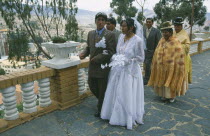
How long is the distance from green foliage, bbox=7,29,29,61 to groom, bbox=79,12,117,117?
5217 millimetres

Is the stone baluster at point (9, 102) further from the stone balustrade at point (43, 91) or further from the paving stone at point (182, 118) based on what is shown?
the paving stone at point (182, 118)

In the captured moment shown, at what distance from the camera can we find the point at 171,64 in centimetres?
423

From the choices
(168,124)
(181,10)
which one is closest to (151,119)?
(168,124)

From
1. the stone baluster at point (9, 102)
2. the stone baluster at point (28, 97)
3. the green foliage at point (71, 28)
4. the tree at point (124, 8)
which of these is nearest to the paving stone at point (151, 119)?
the stone baluster at point (28, 97)

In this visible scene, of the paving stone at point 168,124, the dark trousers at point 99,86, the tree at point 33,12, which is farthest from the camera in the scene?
the tree at point 33,12

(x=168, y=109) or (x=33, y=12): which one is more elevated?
(x=33, y=12)

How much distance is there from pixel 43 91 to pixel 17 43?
5.02 m

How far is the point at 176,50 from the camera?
165 inches

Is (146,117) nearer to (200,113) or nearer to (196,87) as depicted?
(200,113)

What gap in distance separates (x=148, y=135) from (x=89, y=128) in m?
1.01

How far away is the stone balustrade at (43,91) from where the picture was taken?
3.26m

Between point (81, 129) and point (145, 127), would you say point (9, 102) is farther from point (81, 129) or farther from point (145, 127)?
point (145, 127)

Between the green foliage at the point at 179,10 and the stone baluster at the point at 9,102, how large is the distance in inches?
748

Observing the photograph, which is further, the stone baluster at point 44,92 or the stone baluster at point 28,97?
the stone baluster at point 44,92
